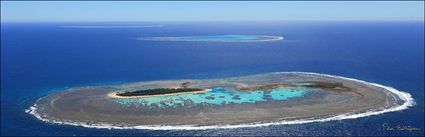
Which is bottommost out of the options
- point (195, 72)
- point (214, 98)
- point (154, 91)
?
point (214, 98)

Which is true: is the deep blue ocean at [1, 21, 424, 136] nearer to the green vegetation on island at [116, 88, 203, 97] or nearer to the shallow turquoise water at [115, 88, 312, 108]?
the shallow turquoise water at [115, 88, 312, 108]

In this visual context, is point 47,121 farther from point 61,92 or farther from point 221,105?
point 221,105

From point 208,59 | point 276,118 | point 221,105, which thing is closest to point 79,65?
point 208,59

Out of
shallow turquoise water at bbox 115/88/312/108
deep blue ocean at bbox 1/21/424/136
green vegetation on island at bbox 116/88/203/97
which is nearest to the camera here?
deep blue ocean at bbox 1/21/424/136

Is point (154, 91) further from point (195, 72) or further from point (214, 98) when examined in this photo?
point (195, 72)

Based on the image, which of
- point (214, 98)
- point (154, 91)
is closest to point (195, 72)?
point (154, 91)

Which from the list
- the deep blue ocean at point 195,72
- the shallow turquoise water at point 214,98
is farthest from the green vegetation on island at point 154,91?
the deep blue ocean at point 195,72

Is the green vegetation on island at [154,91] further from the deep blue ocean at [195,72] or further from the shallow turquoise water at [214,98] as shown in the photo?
the deep blue ocean at [195,72]

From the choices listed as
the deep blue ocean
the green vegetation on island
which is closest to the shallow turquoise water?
the green vegetation on island

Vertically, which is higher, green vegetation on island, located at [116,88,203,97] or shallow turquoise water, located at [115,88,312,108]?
green vegetation on island, located at [116,88,203,97]
